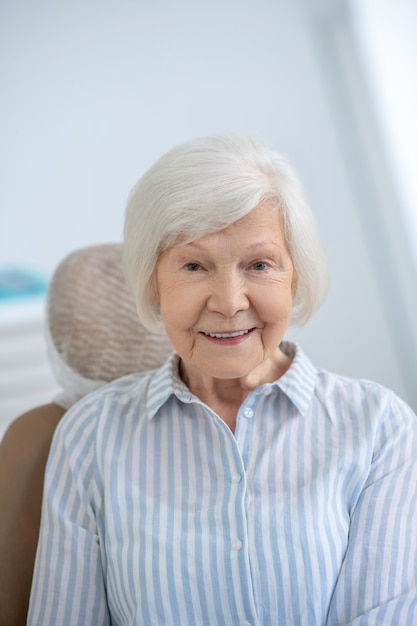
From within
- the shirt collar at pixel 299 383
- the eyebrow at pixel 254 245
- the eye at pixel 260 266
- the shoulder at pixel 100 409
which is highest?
the eyebrow at pixel 254 245

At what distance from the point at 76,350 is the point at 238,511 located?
0.49 m

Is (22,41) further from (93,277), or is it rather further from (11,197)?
(93,277)

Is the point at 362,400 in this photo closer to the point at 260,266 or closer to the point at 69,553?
the point at 260,266

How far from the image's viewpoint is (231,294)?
1214mm

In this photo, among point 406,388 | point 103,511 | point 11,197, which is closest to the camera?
point 103,511

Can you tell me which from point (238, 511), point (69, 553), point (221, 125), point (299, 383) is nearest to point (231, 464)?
point (238, 511)

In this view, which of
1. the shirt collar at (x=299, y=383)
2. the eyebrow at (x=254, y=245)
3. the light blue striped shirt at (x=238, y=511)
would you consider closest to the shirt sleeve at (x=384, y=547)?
the light blue striped shirt at (x=238, y=511)

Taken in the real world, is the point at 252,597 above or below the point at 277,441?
below

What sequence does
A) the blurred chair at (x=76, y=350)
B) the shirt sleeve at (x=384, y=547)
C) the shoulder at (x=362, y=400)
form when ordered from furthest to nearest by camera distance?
the blurred chair at (x=76, y=350)
the shoulder at (x=362, y=400)
the shirt sleeve at (x=384, y=547)

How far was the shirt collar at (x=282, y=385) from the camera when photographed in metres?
1.31

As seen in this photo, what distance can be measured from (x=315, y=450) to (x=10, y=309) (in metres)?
1.48

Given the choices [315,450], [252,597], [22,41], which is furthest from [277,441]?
[22,41]

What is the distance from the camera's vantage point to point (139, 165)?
9.80ft

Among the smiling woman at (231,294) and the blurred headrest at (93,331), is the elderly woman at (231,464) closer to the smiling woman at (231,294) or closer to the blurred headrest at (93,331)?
the smiling woman at (231,294)
